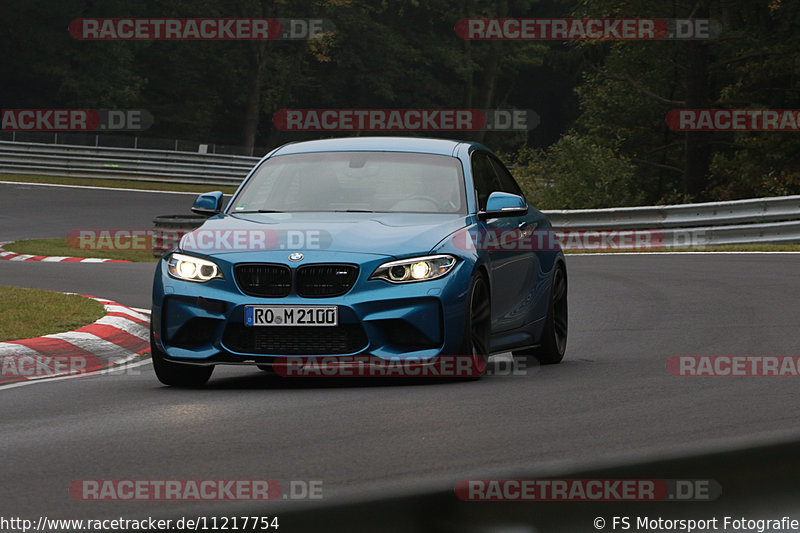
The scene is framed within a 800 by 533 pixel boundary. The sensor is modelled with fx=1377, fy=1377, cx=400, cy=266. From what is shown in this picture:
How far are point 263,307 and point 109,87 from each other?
2127 inches

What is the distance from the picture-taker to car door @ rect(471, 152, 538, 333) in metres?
8.75

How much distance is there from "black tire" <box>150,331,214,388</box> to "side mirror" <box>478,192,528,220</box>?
2.03 metres

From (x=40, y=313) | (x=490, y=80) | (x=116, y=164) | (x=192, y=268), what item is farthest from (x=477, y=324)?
(x=490, y=80)

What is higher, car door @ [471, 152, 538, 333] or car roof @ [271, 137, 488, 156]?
car roof @ [271, 137, 488, 156]

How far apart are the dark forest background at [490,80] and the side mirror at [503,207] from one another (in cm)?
1937

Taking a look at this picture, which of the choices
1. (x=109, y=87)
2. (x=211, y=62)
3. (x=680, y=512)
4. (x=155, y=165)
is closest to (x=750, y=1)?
(x=155, y=165)

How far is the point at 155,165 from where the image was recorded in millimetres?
49031

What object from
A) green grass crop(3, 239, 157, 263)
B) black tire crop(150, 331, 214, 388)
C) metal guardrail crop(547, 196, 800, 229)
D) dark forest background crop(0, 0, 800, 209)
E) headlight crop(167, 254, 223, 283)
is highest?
dark forest background crop(0, 0, 800, 209)

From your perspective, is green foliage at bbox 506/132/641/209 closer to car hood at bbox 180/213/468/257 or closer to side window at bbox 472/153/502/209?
side window at bbox 472/153/502/209

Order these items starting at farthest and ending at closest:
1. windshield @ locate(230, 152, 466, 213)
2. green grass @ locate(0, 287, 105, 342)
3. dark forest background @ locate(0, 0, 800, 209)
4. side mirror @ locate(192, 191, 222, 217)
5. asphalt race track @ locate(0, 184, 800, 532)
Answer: dark forest background @ locate(0, 0, 800, 209)
green grass @ locate(0, 287, 105, 342)
side mirror @ locate(192, 191, 222, 217)
windshield @ locate(230, 152, 466, 213)
asphalt race track @ locate(0, 184, 800, 532)

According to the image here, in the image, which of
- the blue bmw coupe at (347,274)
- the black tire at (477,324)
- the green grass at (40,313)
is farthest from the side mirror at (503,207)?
the green grass at (40,313)

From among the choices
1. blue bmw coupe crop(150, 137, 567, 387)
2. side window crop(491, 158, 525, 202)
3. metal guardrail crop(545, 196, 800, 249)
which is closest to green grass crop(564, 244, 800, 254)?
metal guardrail crop(545, 196, 800, 249)

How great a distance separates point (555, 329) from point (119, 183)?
128 feet

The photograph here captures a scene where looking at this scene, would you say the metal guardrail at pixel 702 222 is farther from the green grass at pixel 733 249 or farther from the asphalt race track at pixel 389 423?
the asphalt race track at pixel 389 423
